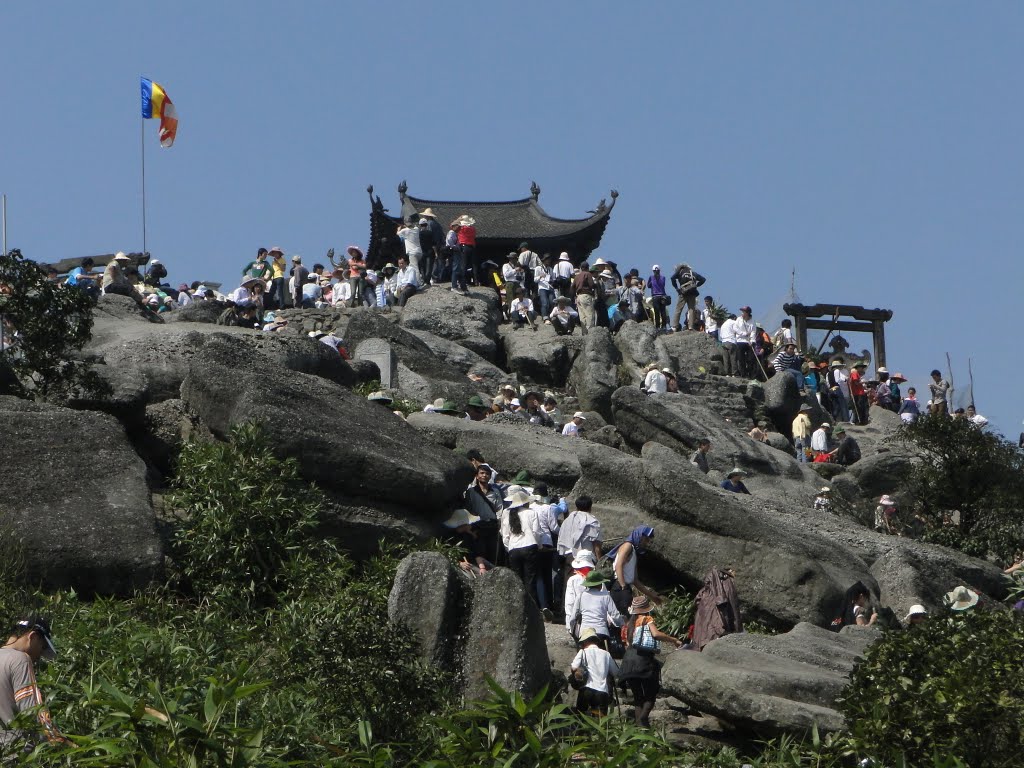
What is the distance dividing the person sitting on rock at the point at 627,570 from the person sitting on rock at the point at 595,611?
0.75 m

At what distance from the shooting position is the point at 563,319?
3731cm

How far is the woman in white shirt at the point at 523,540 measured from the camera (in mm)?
18875

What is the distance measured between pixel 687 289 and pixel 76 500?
80.4ft

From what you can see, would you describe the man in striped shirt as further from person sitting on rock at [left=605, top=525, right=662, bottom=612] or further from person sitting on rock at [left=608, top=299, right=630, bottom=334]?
person sitting on rock at [left=608, top=299, right=630, bottom=334]

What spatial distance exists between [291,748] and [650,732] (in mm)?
2950

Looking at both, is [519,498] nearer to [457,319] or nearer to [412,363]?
[412,363]

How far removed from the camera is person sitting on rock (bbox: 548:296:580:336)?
3734cm

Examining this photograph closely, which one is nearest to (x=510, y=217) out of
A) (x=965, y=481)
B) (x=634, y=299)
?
(x=634, y=299)

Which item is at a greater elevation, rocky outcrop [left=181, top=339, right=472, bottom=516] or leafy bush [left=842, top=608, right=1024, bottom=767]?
rocky outcrop [left=181, top=339, right=472, bottom=516]

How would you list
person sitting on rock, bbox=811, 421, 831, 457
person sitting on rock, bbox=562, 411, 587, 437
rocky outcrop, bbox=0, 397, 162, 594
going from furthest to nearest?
person sitting on rock, bbox=811, 421, 831, 457
person sitting on rock, bbox=562, 411, 587, 437
rocky outcrop, bbox=0, 397, 162, 594

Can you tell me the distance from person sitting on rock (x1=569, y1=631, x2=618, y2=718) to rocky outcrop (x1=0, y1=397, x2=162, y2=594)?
15.5ft

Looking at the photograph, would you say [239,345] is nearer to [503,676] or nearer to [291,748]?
[503,676]

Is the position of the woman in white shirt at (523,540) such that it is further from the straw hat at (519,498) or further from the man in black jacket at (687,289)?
the man in black jacket at (687,289)

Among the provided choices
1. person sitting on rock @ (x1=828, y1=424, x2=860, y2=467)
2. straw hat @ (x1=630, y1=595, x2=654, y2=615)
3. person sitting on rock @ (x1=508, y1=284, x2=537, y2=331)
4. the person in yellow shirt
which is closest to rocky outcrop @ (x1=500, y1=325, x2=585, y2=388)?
person sitting on rock @ (x1=508, y1=284, x2=537, y2=331)
